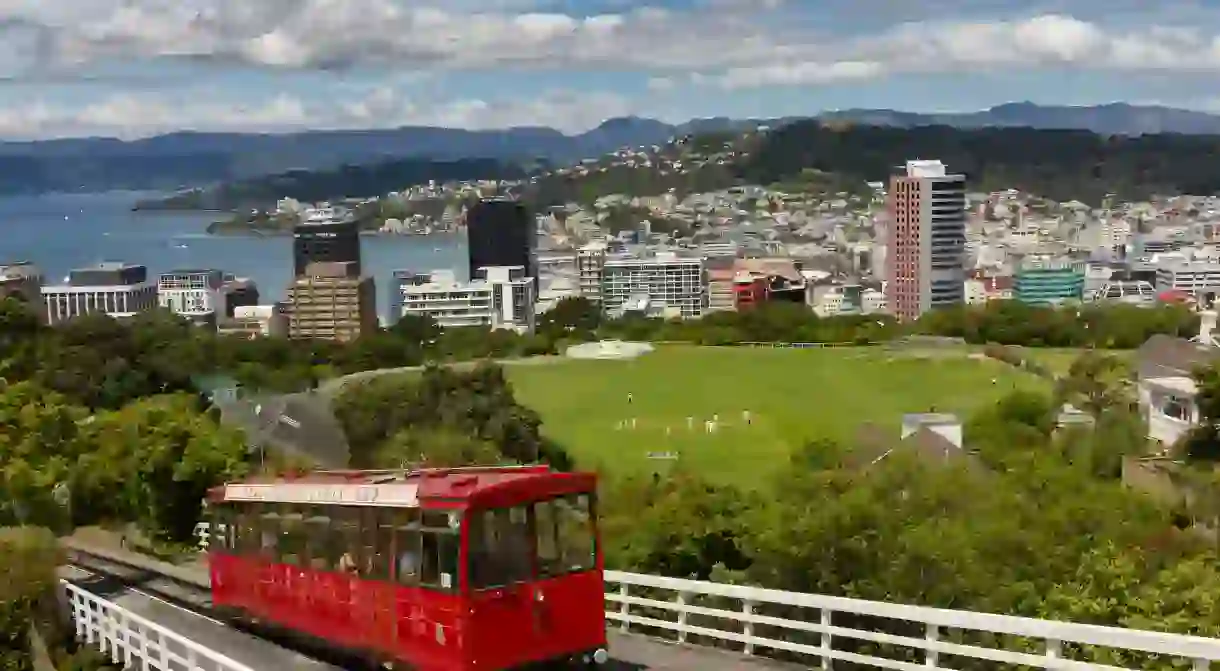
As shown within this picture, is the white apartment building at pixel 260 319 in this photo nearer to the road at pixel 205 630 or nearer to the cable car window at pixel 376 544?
the road at pixel 205 630

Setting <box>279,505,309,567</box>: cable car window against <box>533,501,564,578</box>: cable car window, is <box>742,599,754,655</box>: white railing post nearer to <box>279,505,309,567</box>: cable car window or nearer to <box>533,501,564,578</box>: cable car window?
<box>533,501,564,578</box>: cable car window

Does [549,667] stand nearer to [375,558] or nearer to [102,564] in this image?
[375,558]

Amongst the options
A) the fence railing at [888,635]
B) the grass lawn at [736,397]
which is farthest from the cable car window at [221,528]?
the grass lawn at [736,397]

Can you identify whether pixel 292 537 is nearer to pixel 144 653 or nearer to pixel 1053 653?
pixel 144 653

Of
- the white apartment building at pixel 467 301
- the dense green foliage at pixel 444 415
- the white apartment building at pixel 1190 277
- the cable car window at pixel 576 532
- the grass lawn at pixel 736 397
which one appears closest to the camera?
the cable car window at pixel 576 532

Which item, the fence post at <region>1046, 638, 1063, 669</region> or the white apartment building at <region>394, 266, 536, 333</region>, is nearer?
the fence post at <region>1046, 638, 1063, 669</region>

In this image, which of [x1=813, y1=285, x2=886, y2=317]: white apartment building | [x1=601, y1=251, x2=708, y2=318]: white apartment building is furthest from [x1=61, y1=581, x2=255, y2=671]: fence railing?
[x1=601, y1=251, x2=708, y2=318]: white apartment building

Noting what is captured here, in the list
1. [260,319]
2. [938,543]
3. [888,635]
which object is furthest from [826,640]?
[260,319]
